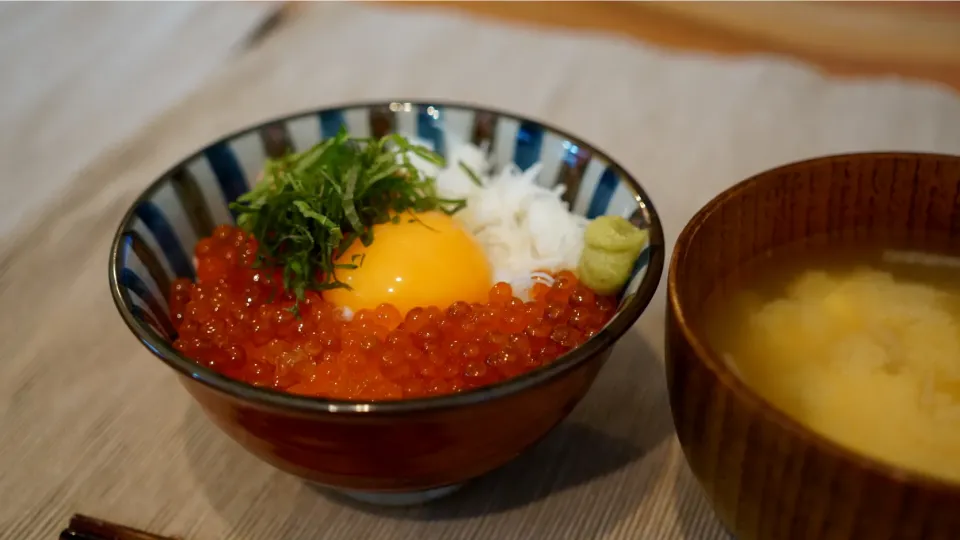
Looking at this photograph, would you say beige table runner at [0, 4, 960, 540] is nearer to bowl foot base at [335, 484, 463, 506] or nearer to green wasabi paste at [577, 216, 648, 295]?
bowl foot base at [335, 484, 463, 506]

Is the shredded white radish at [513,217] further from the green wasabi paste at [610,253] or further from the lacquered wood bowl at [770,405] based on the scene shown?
the lacquered wood bowl at [770,405]

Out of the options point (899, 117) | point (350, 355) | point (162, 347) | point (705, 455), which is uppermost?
point (162, 347)

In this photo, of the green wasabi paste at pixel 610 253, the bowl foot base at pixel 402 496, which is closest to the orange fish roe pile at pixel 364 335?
the green wasabi paste at pixel 610 253

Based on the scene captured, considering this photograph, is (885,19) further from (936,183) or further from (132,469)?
(132,469)

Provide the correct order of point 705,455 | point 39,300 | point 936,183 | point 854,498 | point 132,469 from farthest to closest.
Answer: point 39,300
point 132,469
point 936,183
point 705,455
point 854,498

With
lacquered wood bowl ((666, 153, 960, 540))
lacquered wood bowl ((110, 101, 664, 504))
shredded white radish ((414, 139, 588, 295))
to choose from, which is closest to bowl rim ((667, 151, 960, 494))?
lacquered wood bowl ((666, 153, 960, 540))

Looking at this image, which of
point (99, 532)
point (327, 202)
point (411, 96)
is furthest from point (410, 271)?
point (411, 96)

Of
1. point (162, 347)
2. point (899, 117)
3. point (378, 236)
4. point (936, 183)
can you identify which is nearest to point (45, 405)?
point (162, 347)
